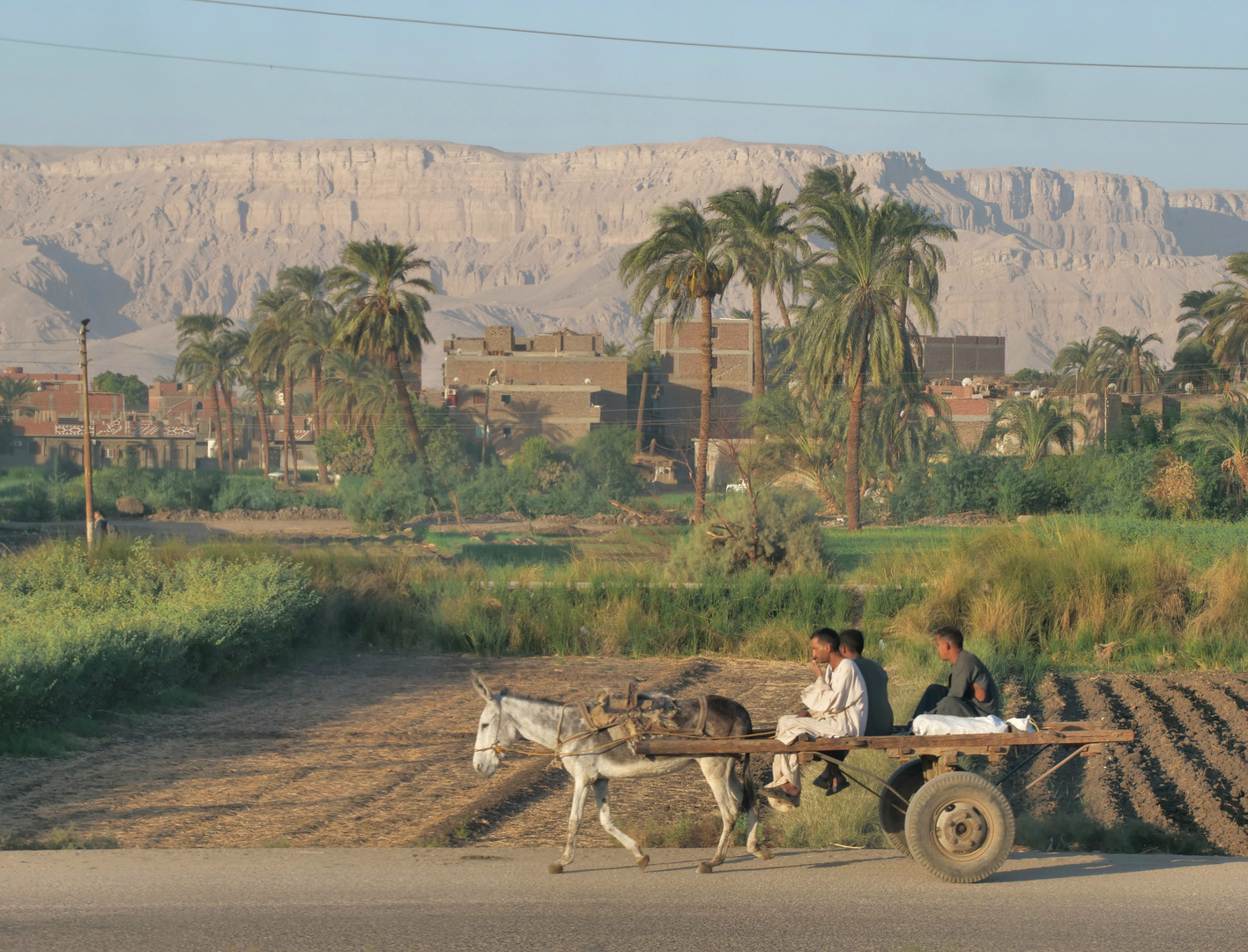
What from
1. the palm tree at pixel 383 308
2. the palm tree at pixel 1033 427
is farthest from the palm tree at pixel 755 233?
the palm tree at pixel 383 308

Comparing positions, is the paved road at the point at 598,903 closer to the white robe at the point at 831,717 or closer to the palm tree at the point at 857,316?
the white robe at the point at 831,717

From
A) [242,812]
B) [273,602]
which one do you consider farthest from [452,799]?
[273,602]

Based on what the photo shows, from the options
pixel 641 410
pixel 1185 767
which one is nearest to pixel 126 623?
pixel 1185 767

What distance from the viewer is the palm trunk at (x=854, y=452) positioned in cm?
4597

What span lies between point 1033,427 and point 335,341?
32000 mm

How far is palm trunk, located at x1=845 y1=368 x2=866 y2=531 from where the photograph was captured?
45969 millimetres

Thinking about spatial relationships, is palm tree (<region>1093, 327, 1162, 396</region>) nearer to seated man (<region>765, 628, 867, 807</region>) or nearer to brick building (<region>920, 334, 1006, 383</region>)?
brick building (<region>920, 334, 1006, 383</region>)

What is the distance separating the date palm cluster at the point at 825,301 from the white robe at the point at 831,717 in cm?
2882

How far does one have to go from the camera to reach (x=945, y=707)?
8.49 metres

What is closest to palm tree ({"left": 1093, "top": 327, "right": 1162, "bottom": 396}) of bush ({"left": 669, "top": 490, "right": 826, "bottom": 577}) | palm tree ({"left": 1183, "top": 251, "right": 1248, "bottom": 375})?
palm tree ({"left": 1183, "top": 251, "right": 1248, "bottom": 375})

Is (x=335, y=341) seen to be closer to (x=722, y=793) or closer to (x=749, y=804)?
(x=749, y=804)

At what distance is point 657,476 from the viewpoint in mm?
83188

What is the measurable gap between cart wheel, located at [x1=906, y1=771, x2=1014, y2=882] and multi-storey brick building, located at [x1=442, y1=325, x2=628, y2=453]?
8269 centimetres

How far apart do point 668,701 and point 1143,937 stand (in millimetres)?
2965
